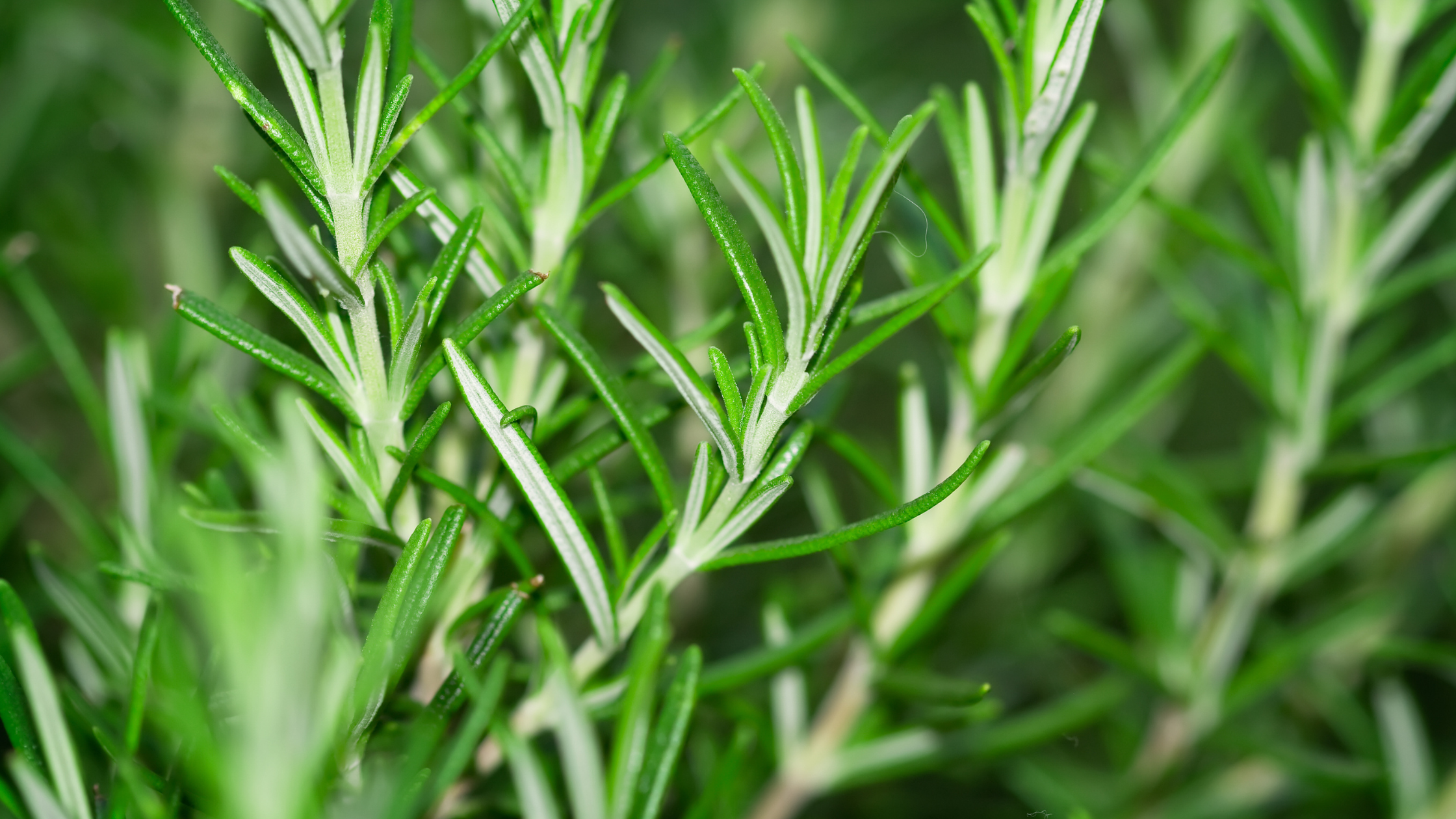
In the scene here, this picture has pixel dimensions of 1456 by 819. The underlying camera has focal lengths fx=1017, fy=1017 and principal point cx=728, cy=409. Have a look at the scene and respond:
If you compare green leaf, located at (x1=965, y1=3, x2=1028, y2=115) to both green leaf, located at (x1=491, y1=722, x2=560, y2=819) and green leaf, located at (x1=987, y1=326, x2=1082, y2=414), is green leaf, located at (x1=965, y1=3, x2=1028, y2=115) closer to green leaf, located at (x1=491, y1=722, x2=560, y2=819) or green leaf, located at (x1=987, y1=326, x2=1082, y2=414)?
green leaf, located at (x1=987, y1=326, x2=1082, y2=414)

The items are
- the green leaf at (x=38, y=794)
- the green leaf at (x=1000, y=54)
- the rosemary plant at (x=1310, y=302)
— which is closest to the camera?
the green leaf at (x=38, y=794)

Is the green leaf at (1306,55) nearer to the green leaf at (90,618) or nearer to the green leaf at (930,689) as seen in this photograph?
the green leaf at (930,689)

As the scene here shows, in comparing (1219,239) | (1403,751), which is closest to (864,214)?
(1219,239)

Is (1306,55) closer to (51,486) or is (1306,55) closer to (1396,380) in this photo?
(1396,380)

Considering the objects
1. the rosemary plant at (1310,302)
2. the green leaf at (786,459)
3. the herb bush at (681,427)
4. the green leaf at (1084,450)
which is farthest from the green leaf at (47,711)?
the rosemary plant at (1310,302)

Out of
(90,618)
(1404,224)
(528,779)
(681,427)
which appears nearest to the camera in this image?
(528,779)

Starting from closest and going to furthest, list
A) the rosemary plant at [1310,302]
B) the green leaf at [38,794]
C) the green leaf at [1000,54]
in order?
the green leaf at [38,794] → the green leaf at [1000,54] → the rosemary plant at [1310,302]

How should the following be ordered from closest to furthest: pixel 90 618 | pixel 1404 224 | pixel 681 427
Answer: pixel 90 618 < pixel 1404 224 < pixel 681 427
